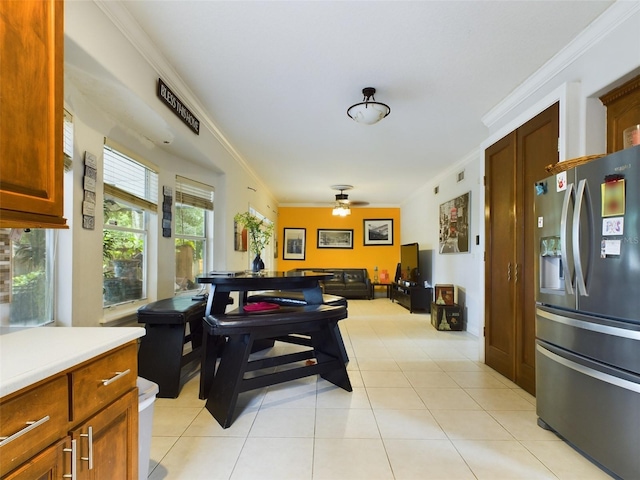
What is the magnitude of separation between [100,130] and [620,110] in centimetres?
349

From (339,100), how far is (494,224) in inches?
75.4

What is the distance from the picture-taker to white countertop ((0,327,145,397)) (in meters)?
0.86

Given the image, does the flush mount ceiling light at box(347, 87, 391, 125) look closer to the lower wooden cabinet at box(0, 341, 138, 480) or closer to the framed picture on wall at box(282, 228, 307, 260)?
the lower wooden cabinet at box(0, 341, 138, 480)

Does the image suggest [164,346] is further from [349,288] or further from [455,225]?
[349,288]

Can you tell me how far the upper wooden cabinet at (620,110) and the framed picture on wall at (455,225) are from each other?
2.89 metres

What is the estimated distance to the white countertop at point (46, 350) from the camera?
86 centimetres

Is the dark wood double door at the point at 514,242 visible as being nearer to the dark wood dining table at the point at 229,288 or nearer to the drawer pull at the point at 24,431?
the dark wood dining table at the point at 229,288

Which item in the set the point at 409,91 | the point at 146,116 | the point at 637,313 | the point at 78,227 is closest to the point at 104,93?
the point at 146,116

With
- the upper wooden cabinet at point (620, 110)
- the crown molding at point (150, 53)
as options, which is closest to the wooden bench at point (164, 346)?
the crown molding at point (150, 53)

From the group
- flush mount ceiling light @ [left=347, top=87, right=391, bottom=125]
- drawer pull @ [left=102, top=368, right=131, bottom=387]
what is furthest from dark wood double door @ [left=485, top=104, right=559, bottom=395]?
drawer pull @ [left=102, top=368, right=131, bottom=387]

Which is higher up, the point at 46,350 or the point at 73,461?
the point at 46,350

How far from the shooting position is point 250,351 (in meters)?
2.46

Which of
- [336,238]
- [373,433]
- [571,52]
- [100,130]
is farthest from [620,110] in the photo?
[336,238]

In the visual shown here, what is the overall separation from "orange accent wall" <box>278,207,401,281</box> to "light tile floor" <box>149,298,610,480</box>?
20.2ft
